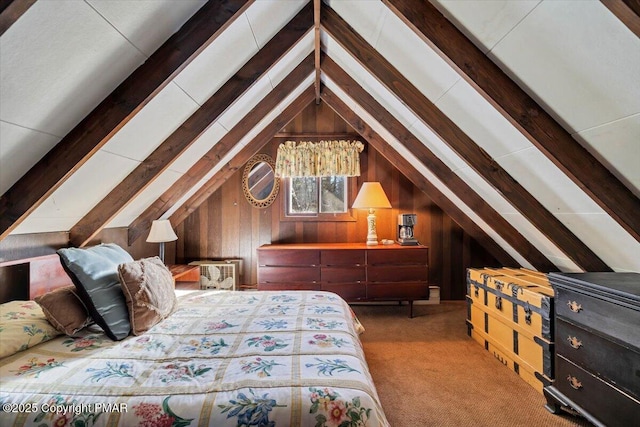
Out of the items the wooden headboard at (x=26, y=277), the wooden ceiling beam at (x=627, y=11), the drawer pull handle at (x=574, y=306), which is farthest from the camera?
the wooden headboard at (x=26, y=277)

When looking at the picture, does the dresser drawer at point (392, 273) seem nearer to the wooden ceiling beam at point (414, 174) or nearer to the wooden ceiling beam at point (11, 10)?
the wooden ceiling beam at point (414, 174)

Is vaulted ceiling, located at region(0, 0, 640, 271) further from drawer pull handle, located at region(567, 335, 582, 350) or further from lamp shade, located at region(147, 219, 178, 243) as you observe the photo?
drawer pull handle, located at region(567, 335, 582, 350)

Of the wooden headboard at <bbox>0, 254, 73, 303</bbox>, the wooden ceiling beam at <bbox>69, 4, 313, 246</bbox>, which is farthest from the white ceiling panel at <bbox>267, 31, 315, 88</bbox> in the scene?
the wooden headboard at <bbox>0, 254, 73, 303</bbox>

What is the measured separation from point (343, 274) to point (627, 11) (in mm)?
3111

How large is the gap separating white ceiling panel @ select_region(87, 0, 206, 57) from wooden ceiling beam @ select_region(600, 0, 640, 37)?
5.73 feet

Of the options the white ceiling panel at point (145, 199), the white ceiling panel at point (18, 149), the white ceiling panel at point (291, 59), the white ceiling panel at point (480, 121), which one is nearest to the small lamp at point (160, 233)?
the white ceiling panel at point (145, 199)

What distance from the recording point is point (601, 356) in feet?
5.54

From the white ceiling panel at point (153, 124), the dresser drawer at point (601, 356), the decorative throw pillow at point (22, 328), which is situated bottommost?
the dresser drawer at point (601, 356)

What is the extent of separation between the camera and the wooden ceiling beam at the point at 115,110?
5.94 ft

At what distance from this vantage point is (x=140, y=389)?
4.08 feet

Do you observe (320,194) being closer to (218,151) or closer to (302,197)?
(302,197)

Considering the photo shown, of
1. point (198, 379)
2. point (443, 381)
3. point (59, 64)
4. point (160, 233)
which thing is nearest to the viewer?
point (198, 379)

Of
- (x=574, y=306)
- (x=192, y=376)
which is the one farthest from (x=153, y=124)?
(x=574, y=306)

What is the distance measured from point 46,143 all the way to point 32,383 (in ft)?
3.88
